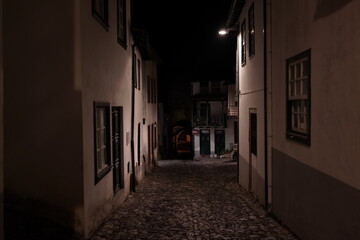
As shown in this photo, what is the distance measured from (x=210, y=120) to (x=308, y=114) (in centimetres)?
3236

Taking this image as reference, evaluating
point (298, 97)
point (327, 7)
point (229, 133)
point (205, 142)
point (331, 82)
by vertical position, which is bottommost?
point (205, 142)

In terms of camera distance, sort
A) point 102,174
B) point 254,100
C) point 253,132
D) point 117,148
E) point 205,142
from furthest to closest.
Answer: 1. point 205,142
2. point 253,132
3. point 254,100
4. point 117,148
5. point 102,174

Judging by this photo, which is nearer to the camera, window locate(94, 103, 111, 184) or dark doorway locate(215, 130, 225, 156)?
window locate(94, 103, 111, 184)

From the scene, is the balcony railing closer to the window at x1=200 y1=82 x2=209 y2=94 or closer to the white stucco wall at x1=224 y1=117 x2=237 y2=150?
the white stucco wall at x1=224 y1=117 x2=237 y2=150

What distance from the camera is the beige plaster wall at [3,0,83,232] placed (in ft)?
20.8

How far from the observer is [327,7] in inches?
205

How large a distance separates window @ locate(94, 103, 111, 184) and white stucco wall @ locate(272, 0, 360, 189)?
386 centimetres

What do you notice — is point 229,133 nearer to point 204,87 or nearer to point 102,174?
point 204,87

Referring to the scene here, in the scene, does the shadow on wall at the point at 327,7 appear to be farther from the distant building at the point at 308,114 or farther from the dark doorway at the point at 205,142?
the dark doorway at the point at 205,142

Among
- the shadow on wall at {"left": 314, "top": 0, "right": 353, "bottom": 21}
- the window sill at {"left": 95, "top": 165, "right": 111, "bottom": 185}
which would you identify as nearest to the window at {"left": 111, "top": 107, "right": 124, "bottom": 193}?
the window sill at {"left": 95, "top": 165, "right": 111, "bottom": 185}

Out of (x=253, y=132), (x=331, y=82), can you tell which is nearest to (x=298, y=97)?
(x=331, y=82)

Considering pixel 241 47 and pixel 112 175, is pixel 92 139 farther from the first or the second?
pixel 241 47

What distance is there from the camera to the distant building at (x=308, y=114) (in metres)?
4.56

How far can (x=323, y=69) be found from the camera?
5.45 m
